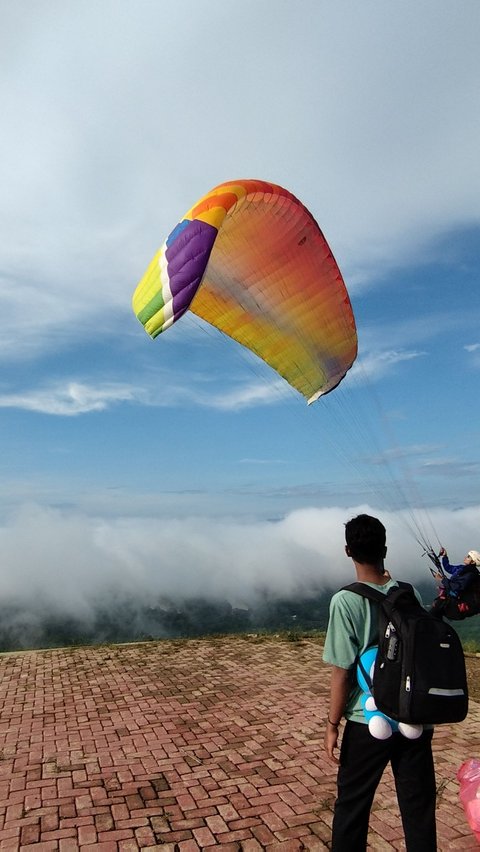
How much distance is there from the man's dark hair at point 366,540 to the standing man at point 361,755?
0.01 m

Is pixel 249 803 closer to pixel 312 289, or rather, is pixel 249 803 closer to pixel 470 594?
pixel 470 594

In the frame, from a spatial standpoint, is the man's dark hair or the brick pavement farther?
the brick pavement

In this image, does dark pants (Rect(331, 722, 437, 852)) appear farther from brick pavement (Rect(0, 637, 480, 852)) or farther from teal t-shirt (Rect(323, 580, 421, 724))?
brick pavement (Rect(0, 637, 480, 852))

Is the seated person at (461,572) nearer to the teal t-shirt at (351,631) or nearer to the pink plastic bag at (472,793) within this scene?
the pink plastic bag at (472,793)

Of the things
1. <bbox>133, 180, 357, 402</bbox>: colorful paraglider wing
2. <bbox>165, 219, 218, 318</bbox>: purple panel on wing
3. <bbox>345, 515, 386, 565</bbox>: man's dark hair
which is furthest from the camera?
<bbox>133, 180, 357, 402</bbox>: colorful paraglider wing

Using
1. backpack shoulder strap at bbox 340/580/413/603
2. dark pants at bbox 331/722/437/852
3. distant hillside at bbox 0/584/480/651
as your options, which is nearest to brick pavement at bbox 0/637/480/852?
dark pants at bbox 331/722/437/852

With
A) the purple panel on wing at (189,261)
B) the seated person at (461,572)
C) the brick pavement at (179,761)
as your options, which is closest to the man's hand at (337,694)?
the brick pavement at (179,761)

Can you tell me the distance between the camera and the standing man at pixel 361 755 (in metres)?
3.05

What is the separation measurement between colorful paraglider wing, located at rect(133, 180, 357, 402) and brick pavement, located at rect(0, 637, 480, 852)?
413 centimetres

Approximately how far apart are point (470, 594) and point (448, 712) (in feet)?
13.3

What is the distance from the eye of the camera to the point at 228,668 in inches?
377

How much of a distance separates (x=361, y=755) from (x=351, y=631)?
0.66 metres

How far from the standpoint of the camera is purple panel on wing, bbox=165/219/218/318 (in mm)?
4906

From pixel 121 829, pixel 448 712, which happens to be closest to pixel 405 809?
pixel 448 712
